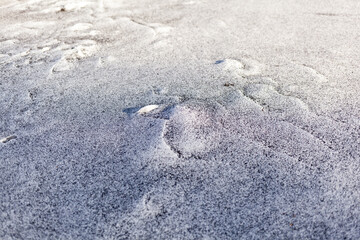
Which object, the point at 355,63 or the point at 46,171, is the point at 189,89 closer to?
the point at 46,171

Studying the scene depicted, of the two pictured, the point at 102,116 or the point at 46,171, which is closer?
the point at 46,171

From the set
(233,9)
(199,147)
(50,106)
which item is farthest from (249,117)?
(233,9)

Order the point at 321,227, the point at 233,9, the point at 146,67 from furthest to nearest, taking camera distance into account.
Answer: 1. the point at 233,9
2. the point at 146,67
3. the point at 321,227

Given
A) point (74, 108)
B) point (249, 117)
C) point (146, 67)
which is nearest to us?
point (249, 117)

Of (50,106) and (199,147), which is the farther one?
(50,106)

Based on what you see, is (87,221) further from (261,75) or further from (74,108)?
(261,75)

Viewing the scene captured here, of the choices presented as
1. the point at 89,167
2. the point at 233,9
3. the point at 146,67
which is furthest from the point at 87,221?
the point at 233,9
